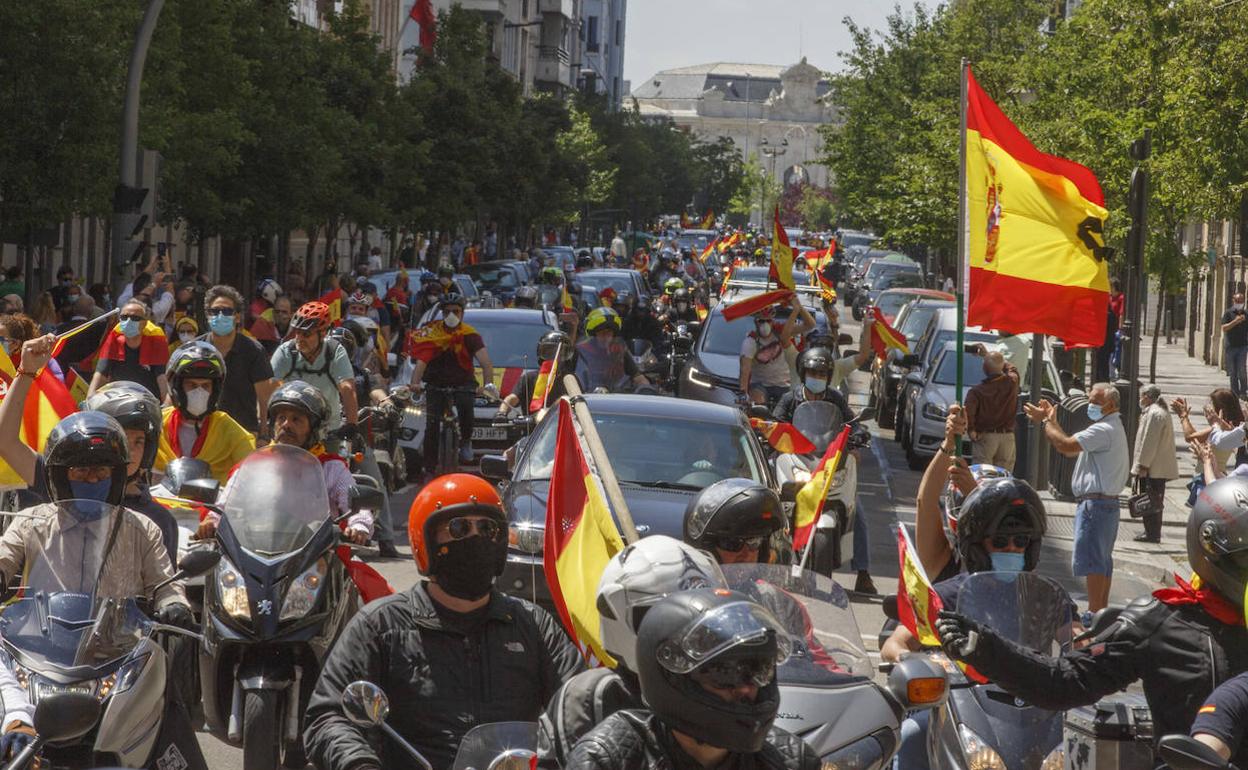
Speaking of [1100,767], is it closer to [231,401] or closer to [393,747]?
[393,747]

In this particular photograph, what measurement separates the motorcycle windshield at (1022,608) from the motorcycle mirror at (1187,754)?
126 cm

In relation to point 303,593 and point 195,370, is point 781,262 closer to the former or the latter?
point 195,370

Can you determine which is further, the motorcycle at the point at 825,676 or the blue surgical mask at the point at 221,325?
the blue surgical mask at the point at 221,325

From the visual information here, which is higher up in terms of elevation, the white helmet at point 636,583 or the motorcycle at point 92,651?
the white helmet at point 636,583

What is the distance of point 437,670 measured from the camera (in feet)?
16.7

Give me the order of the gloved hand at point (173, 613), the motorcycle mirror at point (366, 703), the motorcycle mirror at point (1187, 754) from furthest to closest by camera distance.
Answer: the gloved hand at point (173, 613) < the motorcycle mirror at point (366, 703) < the motorcycle mirror at point (1187, 754)

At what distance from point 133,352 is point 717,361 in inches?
399

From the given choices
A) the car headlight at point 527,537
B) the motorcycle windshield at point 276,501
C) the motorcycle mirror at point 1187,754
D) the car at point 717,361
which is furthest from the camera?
the car at point 717,361

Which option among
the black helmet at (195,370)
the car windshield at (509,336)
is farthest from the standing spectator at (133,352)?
the car windshield at (509,336)

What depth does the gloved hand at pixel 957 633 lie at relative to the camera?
18.2 ft

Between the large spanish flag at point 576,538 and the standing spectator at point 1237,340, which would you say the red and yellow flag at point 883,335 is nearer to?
the standing spectator at point 1237,340

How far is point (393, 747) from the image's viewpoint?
503 cm

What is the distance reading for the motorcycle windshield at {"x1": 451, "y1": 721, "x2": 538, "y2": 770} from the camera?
14.4 ft

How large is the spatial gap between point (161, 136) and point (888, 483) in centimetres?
913
